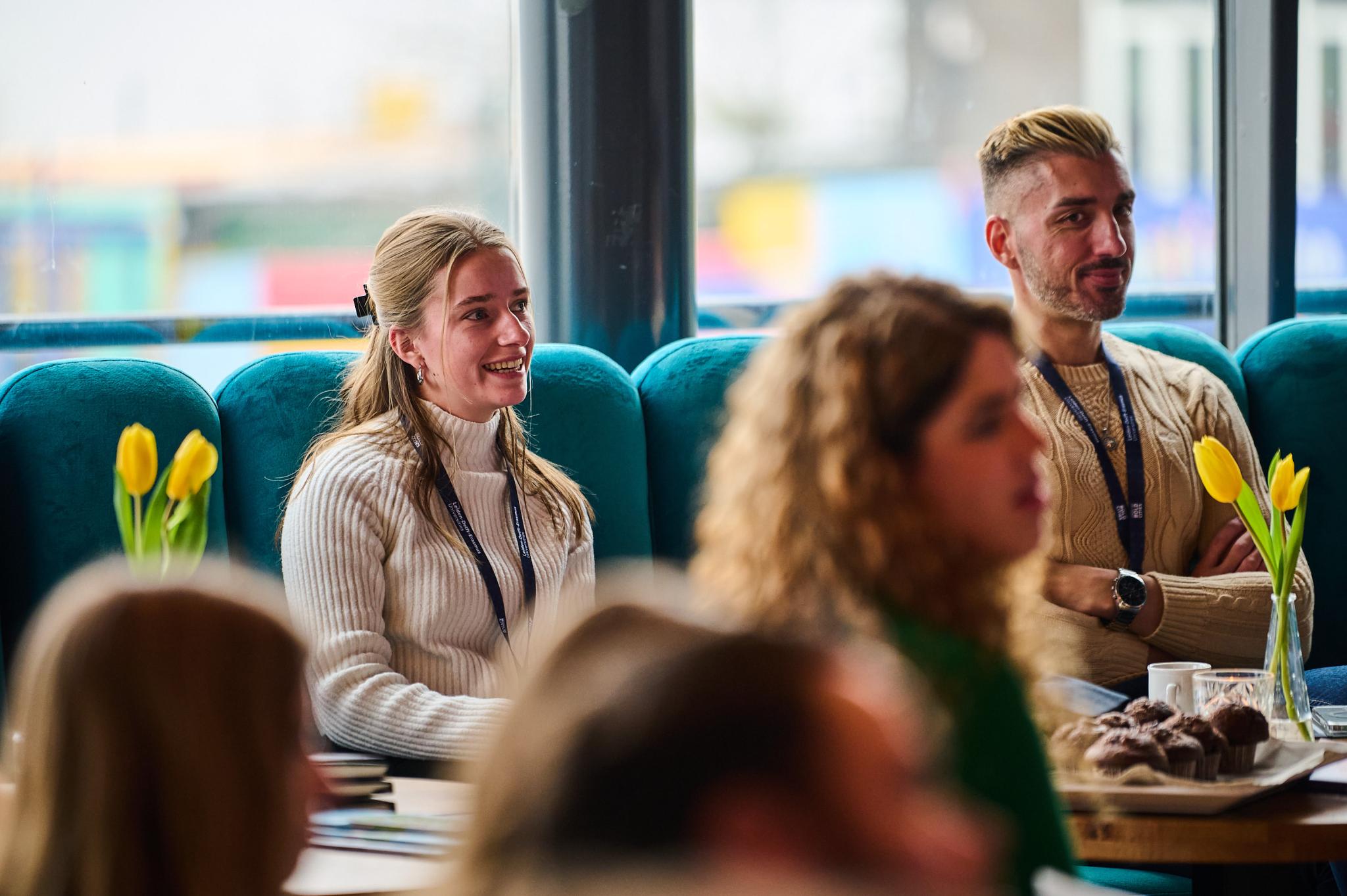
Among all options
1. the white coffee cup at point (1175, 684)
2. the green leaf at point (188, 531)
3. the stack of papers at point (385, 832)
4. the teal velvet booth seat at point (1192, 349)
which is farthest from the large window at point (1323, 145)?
the stack of papers at point (385, 832)

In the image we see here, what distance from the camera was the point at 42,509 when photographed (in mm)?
2568

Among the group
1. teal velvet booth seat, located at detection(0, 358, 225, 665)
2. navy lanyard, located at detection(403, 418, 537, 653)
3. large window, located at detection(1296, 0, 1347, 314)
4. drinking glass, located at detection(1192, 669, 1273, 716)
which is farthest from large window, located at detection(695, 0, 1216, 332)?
drinking glass, located at detection(1192, 669, 1273, 716)

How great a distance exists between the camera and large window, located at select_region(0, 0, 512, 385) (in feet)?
10.8

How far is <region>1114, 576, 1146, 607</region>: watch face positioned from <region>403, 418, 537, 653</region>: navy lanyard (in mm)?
999

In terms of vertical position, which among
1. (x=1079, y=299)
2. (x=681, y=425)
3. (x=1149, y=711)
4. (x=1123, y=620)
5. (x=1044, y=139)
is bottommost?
(x=1123, y=620)

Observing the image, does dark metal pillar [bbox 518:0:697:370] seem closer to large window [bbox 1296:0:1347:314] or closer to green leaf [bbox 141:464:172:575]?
green leaf [bbox 141:464:172:575]

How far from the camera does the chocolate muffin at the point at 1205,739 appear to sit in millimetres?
1652

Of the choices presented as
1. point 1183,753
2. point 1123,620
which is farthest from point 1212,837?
point 1123,620

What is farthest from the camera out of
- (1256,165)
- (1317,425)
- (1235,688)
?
(1256,165)

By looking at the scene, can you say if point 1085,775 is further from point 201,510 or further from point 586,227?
point 586,227

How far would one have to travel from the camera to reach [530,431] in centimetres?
294

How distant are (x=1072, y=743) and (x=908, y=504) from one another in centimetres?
50

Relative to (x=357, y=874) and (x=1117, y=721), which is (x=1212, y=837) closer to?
(x=1117, y=721)

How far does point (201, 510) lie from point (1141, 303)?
273 centimetres
